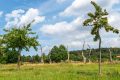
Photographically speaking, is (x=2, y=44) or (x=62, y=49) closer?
(x=2, y=44)

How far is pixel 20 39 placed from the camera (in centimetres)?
5766

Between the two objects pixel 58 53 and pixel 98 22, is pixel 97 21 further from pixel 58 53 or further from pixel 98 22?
pixel 58 53

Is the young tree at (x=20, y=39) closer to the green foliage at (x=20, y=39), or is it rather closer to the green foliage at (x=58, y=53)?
the green foliage at (x=20, y=39)

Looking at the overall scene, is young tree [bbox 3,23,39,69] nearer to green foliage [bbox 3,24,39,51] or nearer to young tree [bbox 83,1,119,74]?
green foliage [bbox 3,24,39,51]

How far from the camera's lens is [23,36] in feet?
189

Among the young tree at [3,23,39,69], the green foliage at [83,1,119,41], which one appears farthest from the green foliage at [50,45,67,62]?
the green foliage at [83,1,119,41]

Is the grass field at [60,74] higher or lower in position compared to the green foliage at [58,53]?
lower

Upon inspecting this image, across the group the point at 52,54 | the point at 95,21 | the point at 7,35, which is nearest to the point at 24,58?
the point at 52,54

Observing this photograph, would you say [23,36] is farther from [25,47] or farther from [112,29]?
[112,29]

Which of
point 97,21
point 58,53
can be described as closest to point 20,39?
point 97,21

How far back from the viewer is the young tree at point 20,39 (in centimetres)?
5749

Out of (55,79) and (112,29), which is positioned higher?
(112,29)

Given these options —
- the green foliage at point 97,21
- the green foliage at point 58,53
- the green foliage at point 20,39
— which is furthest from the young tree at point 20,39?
the green foliage at point 58,53

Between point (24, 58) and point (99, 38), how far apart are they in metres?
92.5
